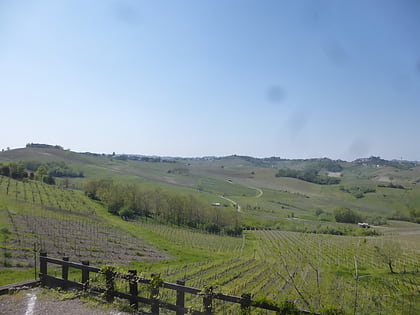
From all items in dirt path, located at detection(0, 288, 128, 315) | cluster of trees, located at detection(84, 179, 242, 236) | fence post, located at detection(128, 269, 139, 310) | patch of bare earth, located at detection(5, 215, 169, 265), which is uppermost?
fence post, located at detection(128, 269, 139, 310)

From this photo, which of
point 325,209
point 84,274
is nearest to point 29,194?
point 84,274

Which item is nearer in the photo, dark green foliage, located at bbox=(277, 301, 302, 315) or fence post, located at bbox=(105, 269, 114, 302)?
dark green foliage, located at bbox=(277, 301, 302, 315)

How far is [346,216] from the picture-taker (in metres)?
110

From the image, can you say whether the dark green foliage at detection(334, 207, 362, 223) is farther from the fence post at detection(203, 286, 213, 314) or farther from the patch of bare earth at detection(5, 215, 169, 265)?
the fence post at detection(203, 286, 213, 314)

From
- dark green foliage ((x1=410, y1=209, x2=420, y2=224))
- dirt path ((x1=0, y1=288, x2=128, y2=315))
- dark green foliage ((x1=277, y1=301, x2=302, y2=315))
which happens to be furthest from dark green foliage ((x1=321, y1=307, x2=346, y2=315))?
dark green foliage ((x1=410, y1=209, x2=420, y2=224))

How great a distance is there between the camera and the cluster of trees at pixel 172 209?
84125mm

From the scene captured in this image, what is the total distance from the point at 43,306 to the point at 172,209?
79.4 m

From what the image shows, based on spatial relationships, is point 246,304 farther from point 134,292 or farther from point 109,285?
point 109,285

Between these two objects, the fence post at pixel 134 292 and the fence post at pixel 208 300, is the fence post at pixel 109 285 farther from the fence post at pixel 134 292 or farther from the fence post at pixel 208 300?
the fence post at pixel 208 300

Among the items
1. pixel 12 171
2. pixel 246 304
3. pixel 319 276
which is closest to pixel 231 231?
pixel 12 171

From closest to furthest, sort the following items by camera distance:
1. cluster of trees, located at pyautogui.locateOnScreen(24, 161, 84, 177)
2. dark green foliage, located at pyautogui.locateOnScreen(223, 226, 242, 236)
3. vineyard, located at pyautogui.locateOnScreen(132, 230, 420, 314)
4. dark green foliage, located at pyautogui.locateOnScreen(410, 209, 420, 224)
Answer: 1. vineyard, located at pyautogui.locateOnScreen(132, 230, 420, 314)
2. dark green foliage, located at pyautogui.locateOnScreen(223, 226, 242, 236)
3. dark green foliage, located at pyautogui.locateOnScreen(410, 209, 420, 224)
4. cluster of trees, located at pyautogui.locateOnScreen(24, 161, 84, 177)

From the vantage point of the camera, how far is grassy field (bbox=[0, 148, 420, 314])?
1792 cm

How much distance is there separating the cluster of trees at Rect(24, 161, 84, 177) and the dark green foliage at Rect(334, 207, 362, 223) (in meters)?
113

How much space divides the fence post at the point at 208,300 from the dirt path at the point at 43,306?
89.6 inches
